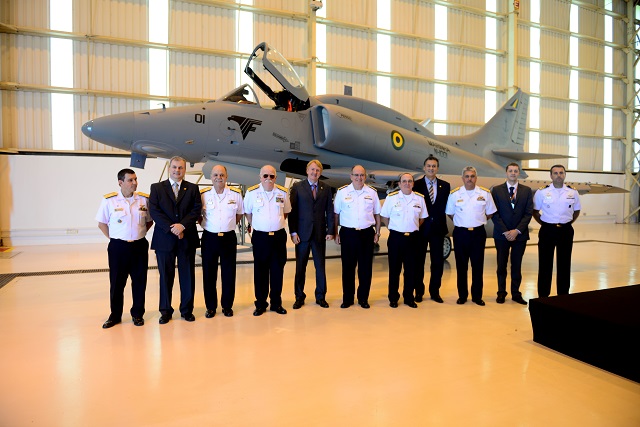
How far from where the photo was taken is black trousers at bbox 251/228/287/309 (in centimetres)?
482

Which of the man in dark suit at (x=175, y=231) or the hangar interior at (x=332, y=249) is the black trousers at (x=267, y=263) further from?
the man in dark suit at (x=175, y=231)

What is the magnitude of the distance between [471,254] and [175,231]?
3.39 meters

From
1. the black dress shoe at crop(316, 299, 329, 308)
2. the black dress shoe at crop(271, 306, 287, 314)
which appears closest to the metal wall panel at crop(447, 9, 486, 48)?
the black dress shoe at crop(316, 299, 329, 308)

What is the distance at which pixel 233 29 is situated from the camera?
1377 cm

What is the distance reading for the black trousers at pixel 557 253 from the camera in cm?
531

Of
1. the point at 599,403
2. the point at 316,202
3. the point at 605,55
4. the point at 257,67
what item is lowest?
the point at 599,403

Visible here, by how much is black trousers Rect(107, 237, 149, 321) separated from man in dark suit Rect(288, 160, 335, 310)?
163 centimetres

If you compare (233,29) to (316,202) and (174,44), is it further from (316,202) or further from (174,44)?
(316,202)

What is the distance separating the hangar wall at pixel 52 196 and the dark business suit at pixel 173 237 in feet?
28.4

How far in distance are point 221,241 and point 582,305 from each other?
11.2ft

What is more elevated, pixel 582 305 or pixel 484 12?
pixel 484 12

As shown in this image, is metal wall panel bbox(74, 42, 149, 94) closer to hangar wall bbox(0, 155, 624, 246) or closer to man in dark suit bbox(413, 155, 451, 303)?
hangar wall bbox(0, 155, 624, 246)

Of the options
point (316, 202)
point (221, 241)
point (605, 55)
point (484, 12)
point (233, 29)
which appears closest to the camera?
point (221, 241)

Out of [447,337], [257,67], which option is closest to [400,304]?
[447,337]
